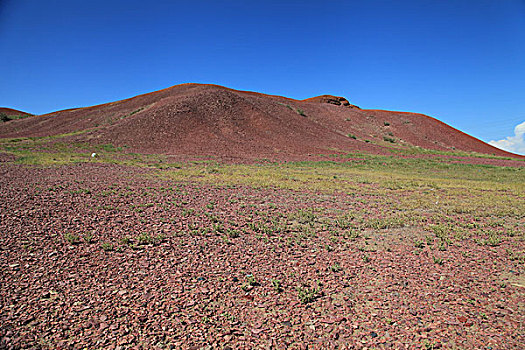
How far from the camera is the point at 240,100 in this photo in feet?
151

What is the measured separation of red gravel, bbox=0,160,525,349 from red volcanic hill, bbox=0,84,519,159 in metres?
22.5

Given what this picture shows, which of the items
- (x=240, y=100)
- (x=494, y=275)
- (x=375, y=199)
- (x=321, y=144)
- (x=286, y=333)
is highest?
(x=240, y=100)

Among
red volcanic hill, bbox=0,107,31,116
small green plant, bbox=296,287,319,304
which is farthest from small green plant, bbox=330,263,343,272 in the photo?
red volcanic hill, bbox=0,107,31,116

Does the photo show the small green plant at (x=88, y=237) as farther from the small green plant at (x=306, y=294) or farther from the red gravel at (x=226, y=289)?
the small green plant at (x=306, y=294)

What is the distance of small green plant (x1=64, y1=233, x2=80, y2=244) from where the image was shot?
6227 mm

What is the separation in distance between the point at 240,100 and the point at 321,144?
1548 centimetres

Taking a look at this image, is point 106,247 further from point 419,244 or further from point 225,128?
point 225,128

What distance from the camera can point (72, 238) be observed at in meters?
6.31

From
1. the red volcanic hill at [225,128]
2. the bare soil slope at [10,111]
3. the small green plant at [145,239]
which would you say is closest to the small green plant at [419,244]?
the small green plant at [145,239]

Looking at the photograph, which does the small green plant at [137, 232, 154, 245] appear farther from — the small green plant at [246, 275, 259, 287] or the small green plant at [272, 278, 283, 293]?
the small green plant at [272, 278, 283, 293]

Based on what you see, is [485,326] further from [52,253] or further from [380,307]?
[52,253]

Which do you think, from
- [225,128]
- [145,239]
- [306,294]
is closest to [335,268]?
[306,294]

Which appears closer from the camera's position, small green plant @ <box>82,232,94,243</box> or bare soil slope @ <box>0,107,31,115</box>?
small green plant @ <box>82,232,94,243</box>

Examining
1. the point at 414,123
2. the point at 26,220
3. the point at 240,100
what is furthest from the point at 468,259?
the point at 414,123
